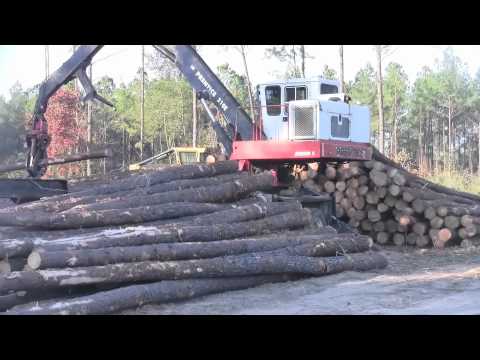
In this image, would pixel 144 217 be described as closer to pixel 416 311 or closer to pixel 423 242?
pixel 416 311

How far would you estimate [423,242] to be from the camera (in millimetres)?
16203

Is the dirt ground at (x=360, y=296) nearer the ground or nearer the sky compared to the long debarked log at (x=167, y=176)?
nearer the ground

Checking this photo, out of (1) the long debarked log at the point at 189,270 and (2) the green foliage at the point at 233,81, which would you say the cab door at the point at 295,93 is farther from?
(2) the green foliage at the point at 233,81

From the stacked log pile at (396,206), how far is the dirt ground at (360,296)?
3057 millimetres

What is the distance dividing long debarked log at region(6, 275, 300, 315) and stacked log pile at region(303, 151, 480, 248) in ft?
21.2

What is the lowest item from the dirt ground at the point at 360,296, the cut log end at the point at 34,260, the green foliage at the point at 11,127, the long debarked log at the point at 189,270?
the dirt ground at the point at 360,296

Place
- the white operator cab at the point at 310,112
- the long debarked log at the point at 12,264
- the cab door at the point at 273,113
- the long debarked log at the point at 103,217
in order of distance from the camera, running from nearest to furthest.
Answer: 1. the long debarked log at the point at 12,264
2. the long debarked log at the point at 103,217
3. the white operator cab at the point at 310,112
4. the cab door at the point at 273,113

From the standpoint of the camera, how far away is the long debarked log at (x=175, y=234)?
9891mm

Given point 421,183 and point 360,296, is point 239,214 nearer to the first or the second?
point 360,296

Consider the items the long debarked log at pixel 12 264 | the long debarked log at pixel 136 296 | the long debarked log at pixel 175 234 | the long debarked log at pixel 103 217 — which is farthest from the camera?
the long debarked log at pixel 103 217

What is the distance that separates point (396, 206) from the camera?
1639 cm

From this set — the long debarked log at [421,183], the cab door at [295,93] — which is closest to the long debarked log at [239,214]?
the cab door at [295,93]

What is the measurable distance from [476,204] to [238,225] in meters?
7.67

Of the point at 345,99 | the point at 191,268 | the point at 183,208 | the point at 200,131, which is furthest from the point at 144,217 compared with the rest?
the point at 200,131
